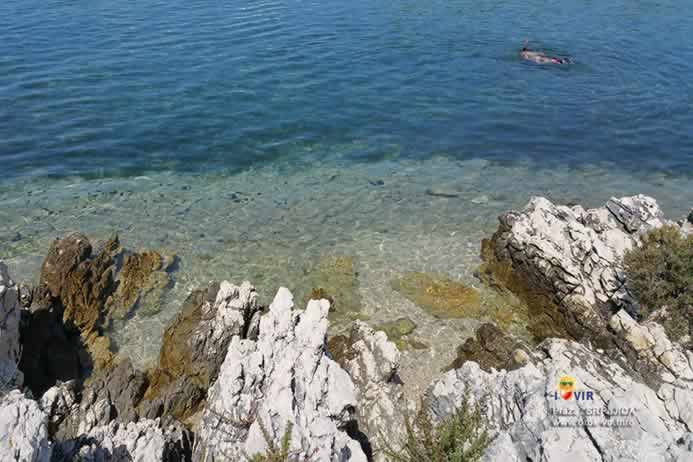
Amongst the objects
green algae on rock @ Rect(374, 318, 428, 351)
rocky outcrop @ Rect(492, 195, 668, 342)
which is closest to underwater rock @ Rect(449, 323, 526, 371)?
green algae on rock @ Rect(374, 318, 428, 351)

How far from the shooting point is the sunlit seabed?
2672cm

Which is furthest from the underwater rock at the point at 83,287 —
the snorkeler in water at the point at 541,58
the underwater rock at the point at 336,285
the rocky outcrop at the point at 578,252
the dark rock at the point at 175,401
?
the snorkeler in water at the point at 541,58

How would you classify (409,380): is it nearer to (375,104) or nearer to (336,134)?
(336,134)

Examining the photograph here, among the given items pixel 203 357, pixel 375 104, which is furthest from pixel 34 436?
pixel 375 104

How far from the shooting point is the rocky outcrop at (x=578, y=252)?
23.2m

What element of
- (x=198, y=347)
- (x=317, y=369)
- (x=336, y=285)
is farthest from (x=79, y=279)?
(x=317, y=369)

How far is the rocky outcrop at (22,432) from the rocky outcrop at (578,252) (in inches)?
829

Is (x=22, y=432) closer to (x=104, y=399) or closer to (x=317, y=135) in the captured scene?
(x=104, y=399)

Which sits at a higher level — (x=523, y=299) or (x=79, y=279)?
(x=79, y=279)

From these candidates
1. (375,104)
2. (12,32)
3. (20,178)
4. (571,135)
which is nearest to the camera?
(20,178)

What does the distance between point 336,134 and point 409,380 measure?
81.0ft

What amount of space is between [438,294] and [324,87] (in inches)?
1099

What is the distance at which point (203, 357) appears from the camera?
21.0 meters

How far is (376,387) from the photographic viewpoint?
19469 millimetres
